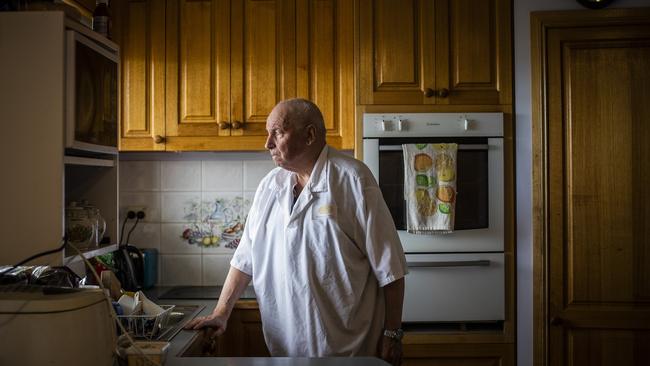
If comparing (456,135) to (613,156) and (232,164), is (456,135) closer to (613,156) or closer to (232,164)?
(613,156)

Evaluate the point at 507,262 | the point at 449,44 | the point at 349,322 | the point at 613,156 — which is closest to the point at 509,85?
the point at 449,44

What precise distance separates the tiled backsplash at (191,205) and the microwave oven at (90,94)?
4.22 feet

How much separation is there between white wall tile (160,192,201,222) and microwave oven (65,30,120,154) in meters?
1.30

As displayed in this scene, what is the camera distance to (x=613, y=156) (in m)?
2.24

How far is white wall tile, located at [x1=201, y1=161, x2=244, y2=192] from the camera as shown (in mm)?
2771

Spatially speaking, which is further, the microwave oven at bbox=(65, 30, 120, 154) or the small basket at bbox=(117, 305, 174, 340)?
the small basket at bbox=(117, 305, 174, 340)

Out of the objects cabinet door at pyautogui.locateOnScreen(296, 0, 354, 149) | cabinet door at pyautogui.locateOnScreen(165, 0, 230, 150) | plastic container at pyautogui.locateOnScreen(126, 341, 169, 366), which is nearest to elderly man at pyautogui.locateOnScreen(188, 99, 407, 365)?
plastic container at pyautogui.locateOnScreen(126, 341, 169, 366)

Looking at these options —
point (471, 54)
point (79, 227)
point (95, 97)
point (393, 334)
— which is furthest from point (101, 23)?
point (471, 54)

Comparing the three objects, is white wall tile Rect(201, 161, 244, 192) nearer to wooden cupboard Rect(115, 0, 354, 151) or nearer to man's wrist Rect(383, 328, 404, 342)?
wooden cupboard Rect(115, 0, 354, 151)

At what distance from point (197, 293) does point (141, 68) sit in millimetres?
1081

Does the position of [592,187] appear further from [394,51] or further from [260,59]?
[260,59]

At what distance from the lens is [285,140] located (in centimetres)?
175

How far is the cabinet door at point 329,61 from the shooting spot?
2.40 meters

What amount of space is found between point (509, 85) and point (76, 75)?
1730mm
